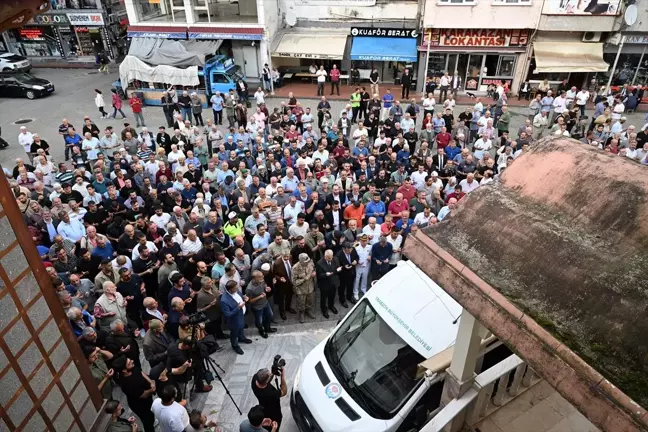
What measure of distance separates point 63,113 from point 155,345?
18.6 m

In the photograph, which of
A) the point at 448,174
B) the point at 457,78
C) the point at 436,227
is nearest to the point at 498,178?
the point at 436,227

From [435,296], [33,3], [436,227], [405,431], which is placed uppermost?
[33,3]

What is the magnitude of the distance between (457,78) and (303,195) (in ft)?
46.8

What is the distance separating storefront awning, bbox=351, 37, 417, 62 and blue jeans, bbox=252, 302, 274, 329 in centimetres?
1725

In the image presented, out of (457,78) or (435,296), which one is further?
(457,78)

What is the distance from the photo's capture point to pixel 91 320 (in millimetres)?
6719

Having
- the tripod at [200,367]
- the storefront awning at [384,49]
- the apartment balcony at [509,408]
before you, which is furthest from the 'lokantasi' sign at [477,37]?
the apartment balcony at [509,408]

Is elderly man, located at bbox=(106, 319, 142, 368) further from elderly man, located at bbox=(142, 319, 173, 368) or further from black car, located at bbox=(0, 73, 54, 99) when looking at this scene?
black car, located at bbox=(0, 73, 54, 99)

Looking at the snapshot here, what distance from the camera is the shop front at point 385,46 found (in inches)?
873

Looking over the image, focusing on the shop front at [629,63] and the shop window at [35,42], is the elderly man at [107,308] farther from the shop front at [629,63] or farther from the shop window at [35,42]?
the shop window at [35,42]

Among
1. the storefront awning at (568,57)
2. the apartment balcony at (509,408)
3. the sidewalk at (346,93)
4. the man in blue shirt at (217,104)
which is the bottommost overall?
the sidewalk at (346,93)

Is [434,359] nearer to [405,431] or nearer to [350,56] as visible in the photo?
[405,431]

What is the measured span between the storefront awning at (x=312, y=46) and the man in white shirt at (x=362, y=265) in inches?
617

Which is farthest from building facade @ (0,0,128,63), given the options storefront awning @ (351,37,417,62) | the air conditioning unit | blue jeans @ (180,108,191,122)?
the air conditioning unit
